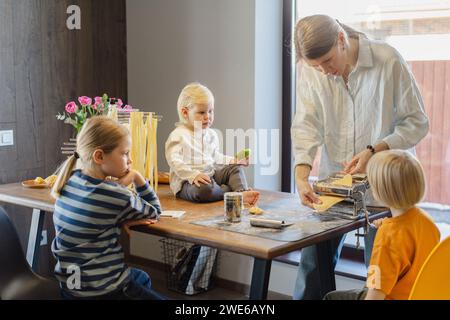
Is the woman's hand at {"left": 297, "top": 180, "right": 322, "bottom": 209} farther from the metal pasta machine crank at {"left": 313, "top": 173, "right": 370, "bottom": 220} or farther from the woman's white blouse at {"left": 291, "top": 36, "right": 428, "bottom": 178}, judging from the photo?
the woman's white blouse at {"left": 291, "top": 36, "right": 428, "bottom": 178}

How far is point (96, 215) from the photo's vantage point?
1958 mm

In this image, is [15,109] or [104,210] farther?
[15,109]

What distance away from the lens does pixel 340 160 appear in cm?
231

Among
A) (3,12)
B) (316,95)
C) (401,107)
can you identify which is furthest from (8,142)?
(401,107)

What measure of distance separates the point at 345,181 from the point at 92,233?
85cm

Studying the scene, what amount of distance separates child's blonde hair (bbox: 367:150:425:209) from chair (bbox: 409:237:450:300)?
0.20 m

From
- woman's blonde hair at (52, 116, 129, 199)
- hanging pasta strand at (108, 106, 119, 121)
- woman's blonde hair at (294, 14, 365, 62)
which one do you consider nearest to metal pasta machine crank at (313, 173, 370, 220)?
woman's blonde hair at (294, 14, 365, 62)

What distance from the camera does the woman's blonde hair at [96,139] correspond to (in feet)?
6.61

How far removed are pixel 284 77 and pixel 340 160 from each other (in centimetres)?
119

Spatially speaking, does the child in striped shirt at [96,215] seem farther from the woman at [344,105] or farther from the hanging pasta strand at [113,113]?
the woman at [344,105]

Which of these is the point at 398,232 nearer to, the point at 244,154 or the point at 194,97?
the point at 244,154

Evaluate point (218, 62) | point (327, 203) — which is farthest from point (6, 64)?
point (327, 203)
